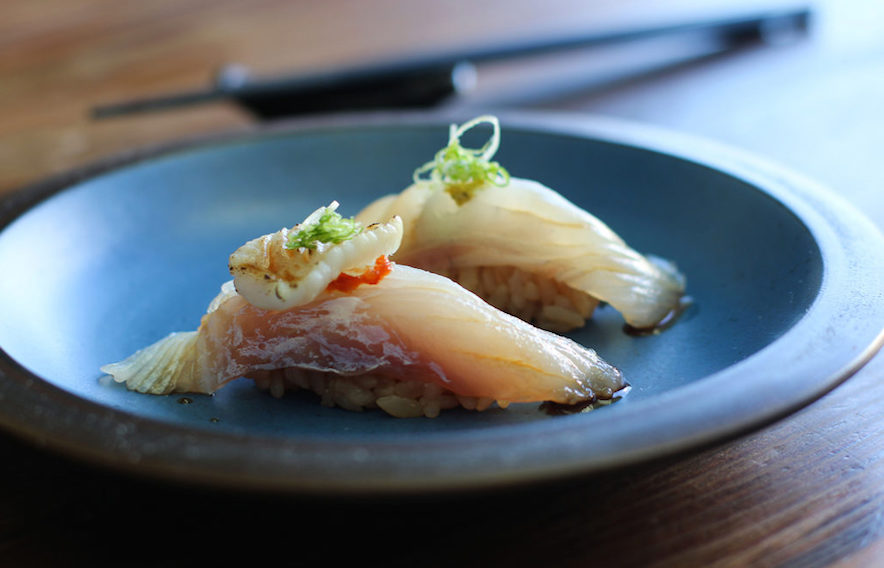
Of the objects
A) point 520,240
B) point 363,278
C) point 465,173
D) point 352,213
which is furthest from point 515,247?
point 352,213

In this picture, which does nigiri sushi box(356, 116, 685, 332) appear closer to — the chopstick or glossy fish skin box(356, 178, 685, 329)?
glossy fish skin box(356, 178, 685, 329)

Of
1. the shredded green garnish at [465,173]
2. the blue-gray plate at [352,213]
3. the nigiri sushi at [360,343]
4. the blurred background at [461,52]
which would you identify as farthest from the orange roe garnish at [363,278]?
the blurred background at [461,52]

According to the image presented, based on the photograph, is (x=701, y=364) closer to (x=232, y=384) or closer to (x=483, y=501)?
(x=483, y=501)

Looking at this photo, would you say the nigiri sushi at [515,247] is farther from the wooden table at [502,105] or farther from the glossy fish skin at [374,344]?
the wooden table at [502,105]

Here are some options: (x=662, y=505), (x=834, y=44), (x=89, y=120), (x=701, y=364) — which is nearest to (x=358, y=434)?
(x=662, y=505)

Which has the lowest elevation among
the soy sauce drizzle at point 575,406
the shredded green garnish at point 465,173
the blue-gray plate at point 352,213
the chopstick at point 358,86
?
the soy sauce drizzle at point 575,406

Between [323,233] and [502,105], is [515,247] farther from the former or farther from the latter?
[502,105]
